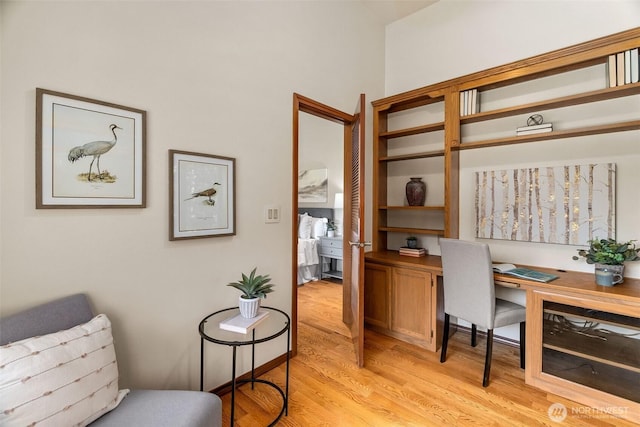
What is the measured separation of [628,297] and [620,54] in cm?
160

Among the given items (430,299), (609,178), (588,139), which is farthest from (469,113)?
(430,299)

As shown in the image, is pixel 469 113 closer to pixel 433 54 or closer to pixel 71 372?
pixel 433 54

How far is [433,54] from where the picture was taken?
3.07 m

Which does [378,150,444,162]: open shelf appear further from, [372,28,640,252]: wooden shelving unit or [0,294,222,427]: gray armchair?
[0,294,222,427]: gray armchair

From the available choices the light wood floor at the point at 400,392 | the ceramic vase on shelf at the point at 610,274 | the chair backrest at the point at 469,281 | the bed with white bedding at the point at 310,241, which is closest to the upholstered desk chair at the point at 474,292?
the chair backrest at the point at 469,281

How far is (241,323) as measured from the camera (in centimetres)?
160

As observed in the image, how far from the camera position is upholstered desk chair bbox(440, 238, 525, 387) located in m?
2.04

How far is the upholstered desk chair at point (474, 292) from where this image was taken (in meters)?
2.04

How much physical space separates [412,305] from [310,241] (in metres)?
2.24

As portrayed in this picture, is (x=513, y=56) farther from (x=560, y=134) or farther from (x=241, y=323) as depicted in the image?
(x=241, y=323)

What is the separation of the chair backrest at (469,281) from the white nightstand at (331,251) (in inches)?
92.8

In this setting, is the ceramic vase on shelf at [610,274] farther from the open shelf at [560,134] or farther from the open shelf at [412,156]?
the open shelf at [412,156]

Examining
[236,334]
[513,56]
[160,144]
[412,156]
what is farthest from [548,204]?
[160,144]

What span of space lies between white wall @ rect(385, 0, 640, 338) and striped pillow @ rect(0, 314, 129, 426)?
2.85m
